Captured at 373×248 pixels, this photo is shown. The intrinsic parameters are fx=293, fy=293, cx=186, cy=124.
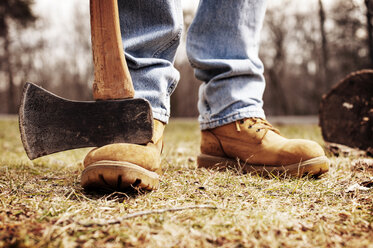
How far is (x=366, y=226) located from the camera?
929 millimetres

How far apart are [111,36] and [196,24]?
625 millimetres

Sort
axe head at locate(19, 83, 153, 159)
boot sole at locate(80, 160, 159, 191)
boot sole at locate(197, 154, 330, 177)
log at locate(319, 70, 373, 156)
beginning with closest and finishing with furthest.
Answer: boot sole at locate(80, 160, 159, 191)
axe head at locate(19, 83, 153, 159)
boot sole at locate(197, 154, 330, 177)
log at locate(319, 70, 373, 156)

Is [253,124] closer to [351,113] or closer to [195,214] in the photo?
[195,214]

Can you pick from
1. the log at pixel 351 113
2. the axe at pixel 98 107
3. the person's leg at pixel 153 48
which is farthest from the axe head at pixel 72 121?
the log at pixel 351 113

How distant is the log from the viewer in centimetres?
255

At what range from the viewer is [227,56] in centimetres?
163

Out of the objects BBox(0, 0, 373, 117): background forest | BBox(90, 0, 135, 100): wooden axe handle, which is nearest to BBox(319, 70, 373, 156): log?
BBox(90, 0, 135, 100): wooden axe handle

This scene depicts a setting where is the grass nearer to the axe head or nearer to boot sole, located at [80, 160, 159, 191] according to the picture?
boot sole, located at [80, 160, 159, 191]

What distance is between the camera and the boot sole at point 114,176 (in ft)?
3.43

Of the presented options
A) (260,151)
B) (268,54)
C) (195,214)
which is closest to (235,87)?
(260,151)

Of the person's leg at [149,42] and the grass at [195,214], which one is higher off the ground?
the person's leg at [149,42]

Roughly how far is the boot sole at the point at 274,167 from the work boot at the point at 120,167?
1.76ft

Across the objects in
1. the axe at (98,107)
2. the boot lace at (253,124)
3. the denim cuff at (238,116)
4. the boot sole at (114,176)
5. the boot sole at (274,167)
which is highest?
the axe at (98,107)

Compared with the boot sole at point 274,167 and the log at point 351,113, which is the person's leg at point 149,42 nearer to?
the boot sole at point 274,167
